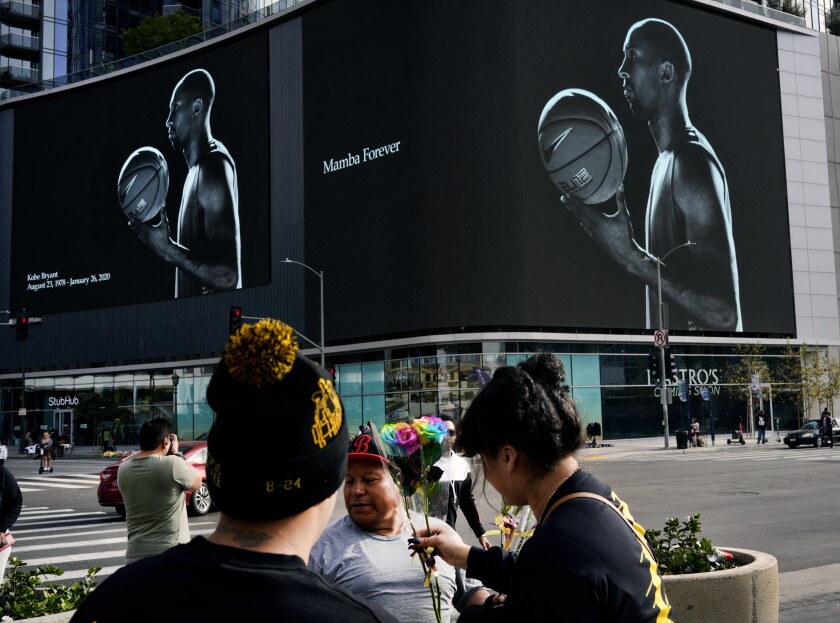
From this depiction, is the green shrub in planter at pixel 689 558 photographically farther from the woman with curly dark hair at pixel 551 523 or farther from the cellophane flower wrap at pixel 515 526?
the woman with curly dark hair at pixel 551 523

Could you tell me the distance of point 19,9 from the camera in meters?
84.5

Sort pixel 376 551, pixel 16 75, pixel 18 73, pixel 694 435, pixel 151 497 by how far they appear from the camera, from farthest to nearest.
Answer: pixel 18 73 → pixel 16 75 → pixel 694 435 → pixel 151 497 → pixel 376 551

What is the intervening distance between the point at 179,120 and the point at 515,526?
5999cm

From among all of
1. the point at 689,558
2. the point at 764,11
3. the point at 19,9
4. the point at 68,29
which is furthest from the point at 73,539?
the point at 19,9

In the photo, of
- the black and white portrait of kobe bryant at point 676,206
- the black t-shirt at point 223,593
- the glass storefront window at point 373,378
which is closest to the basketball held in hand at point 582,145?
the black and white portrait of kobe bryant at point 676,206

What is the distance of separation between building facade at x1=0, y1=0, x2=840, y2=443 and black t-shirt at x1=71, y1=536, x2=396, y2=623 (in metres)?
39.7

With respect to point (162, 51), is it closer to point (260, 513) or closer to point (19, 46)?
point (19, 46)

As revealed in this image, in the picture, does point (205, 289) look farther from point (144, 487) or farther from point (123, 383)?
point (144, 487)

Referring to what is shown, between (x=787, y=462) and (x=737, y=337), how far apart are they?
984 inches

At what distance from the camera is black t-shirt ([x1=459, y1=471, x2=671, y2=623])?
7.47 feet

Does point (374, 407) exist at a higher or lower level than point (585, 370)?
lower

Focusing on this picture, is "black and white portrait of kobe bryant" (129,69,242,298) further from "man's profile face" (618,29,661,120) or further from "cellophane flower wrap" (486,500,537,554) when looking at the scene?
"cellophane flower wrap" (486,500,537,554)

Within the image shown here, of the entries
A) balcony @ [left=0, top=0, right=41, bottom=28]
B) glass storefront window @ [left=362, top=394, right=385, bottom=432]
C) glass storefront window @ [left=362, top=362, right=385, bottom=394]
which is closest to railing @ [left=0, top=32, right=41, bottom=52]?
balcony @ [left=0, top=0, right=41, bottom=28]

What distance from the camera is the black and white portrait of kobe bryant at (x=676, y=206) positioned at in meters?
50.3
